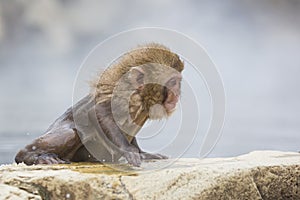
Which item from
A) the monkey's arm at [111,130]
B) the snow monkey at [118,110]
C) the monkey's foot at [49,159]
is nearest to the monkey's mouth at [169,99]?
the snow monkey at [118,110]

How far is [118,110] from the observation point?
1217 mm

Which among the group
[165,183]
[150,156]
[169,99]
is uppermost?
[169,99]

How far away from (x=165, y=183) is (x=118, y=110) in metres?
0.37

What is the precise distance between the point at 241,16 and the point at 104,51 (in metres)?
1.01

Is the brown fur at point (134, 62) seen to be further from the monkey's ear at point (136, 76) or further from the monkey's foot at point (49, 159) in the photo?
the monkey's foot at point (49, 159)

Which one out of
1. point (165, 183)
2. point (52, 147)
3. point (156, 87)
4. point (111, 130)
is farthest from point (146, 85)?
point (165, 183)

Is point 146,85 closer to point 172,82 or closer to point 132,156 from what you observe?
point 172,82

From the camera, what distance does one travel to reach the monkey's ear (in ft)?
4.01

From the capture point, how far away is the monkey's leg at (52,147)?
121cm

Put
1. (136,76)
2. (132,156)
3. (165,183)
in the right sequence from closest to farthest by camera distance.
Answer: (165,183)
(132,156)
(136,76)

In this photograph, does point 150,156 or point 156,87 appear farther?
point 150,156

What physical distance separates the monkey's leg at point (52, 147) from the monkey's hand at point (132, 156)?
15cm

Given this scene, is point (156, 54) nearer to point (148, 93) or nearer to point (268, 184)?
point (148, 93)

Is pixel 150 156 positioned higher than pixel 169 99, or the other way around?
pixel 169 99
